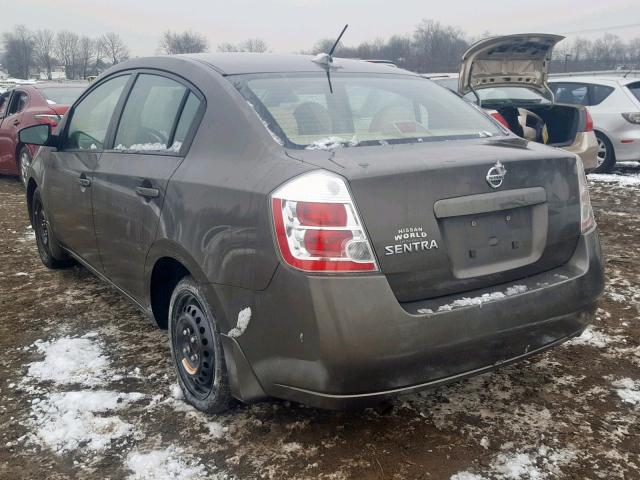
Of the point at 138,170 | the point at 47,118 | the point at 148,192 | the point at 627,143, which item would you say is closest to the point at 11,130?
the point at 47,118

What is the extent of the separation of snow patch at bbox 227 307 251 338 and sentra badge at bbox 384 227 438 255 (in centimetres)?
57

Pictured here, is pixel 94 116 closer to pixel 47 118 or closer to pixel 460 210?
pixel 460 210

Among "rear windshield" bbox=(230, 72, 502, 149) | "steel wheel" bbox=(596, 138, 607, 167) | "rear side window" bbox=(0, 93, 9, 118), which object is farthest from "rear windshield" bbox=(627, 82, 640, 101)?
"rear side window" bbox=(0, 93, 9, 118)

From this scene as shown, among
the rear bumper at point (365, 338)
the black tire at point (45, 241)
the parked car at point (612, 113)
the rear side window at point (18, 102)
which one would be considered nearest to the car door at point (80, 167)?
the black tire at point (45, 241)

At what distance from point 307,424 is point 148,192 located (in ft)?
4.20

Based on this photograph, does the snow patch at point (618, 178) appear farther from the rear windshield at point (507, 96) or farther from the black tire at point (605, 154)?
the rear windshield at point (507, 96)

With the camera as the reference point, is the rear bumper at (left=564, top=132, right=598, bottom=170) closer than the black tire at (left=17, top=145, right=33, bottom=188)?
Yes

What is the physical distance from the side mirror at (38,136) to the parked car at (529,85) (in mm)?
4361

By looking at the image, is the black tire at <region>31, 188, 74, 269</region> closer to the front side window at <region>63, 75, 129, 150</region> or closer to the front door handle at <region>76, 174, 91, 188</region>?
the front side window at <region>63, 75, 129, 150</region>

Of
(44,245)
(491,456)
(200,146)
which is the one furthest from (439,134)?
(44,245)

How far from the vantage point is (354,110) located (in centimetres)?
274

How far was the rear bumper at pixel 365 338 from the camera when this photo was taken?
1.98 m

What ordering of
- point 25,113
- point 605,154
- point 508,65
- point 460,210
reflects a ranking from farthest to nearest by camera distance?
point 605,154 → point 25,113 → point 508,65 → point 460,210

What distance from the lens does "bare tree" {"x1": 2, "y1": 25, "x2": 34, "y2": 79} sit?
281 ft
